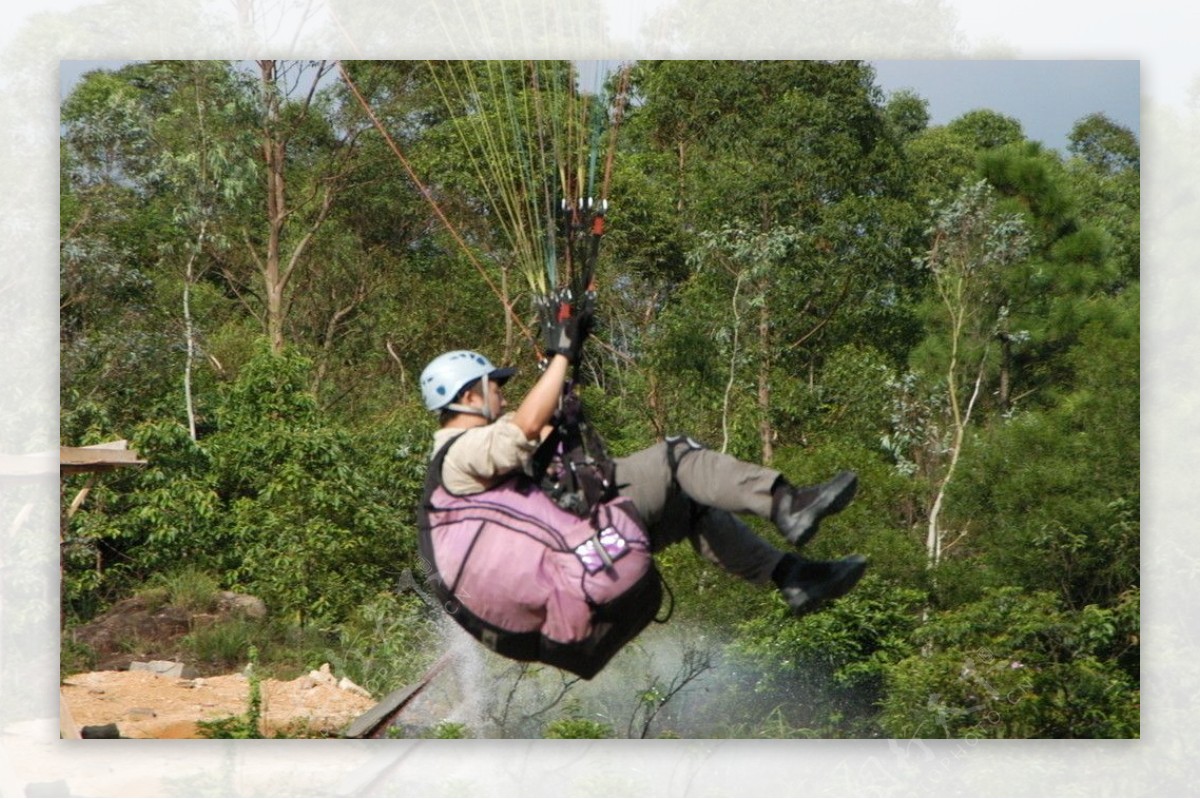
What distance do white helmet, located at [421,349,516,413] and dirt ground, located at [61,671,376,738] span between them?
6.20ft

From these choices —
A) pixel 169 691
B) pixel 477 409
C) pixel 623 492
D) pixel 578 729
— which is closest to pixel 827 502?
pixel 623 492

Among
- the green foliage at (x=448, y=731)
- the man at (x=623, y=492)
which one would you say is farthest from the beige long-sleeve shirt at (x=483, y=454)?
the green foliage at (x=448, y=731)

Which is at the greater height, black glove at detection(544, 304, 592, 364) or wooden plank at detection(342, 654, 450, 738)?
black glove at detection(544, 304, 592, 364)

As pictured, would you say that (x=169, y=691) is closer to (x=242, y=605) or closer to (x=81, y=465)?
(x=242, y=605)

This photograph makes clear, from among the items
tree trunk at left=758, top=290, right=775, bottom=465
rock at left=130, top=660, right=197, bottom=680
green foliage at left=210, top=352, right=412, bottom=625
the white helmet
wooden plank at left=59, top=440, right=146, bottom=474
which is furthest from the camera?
tree trunk at left=758, top=290, right=775, bottom=465

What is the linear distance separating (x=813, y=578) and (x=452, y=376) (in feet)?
2.54

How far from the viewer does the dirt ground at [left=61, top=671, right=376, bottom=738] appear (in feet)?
18.0

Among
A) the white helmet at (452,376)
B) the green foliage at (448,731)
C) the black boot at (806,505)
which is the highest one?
the white helmet at (452,376)

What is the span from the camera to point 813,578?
3879 mm

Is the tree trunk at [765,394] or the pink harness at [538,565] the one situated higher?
the tree trunk at [765,394]

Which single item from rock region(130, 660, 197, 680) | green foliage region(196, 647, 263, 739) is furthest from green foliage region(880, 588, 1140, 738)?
rock region(130, 660, 197, 680)

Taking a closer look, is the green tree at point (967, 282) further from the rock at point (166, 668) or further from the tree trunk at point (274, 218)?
the rock at point (166, 668)

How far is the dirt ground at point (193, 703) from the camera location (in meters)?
5.47

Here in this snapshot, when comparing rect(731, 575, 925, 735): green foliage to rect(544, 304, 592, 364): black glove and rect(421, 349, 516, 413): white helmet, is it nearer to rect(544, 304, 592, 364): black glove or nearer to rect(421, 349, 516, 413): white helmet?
rect(421, 349, 516, 413): white helmet
